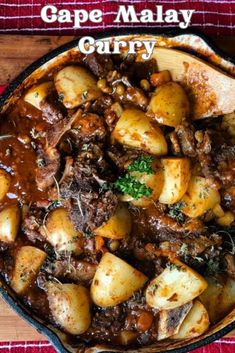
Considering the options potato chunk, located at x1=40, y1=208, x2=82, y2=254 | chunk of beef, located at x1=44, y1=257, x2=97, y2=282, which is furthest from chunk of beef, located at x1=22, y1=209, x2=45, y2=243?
chunk of beef, located at x1=44, y1=257, x2=97, y2=282

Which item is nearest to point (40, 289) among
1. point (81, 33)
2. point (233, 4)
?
point (81, 33)

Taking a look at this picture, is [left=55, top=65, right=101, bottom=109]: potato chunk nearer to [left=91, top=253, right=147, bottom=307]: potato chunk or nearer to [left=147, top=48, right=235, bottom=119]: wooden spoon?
[left=147, top=48, right=235, bottom=119]: wooden spoon

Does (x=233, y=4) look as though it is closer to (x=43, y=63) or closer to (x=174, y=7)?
(x=174, y=7)

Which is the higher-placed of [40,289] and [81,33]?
[81,33]

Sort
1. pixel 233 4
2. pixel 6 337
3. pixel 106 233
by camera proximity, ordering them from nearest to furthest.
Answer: pixel 106 233 < pixel 6 337 < pixel 233 4

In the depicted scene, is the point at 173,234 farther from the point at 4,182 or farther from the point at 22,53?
the point at 22,53

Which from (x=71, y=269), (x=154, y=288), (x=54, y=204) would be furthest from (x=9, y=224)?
(x=154, y=288)
